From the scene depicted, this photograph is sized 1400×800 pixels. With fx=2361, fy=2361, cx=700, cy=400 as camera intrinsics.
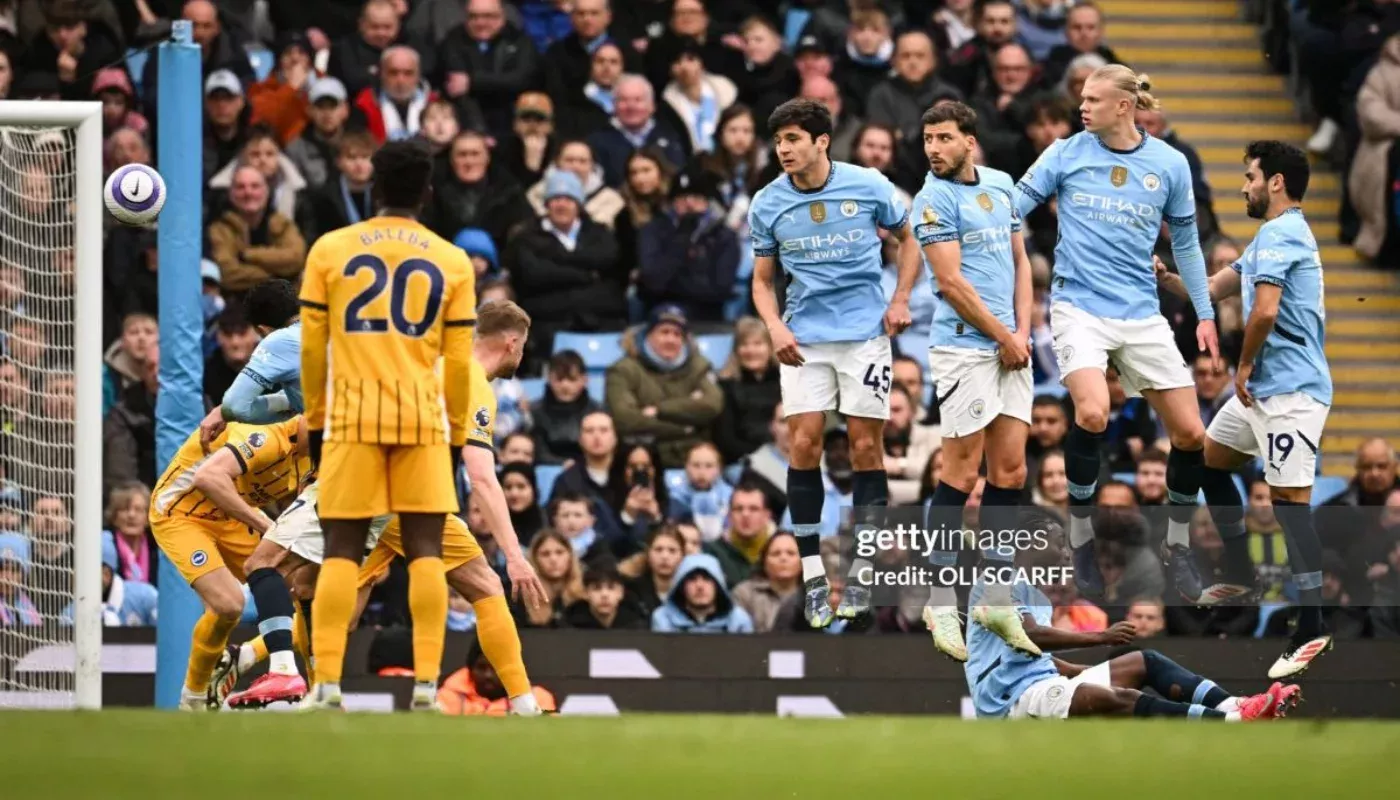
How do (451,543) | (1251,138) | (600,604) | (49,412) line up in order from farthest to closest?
1. (1251,138)
2. (600,604)
3. (49,412)
4. (451,543)

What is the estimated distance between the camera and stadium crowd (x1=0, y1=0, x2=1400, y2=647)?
15016 millimetres

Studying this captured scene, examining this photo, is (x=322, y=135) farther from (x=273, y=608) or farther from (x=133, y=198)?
(x=273, y=608)

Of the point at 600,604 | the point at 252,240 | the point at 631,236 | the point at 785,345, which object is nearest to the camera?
the point at 785,345

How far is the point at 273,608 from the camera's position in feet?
39.7

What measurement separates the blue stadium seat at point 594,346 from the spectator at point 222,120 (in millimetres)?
2786

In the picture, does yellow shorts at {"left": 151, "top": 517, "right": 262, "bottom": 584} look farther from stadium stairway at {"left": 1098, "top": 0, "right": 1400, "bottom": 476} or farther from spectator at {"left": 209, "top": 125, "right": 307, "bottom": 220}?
stadium stairway at {"left": 1098, "top": 0, "right": 1400, "bottom": 476}

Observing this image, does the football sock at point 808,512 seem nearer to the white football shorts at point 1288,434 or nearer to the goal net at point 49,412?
the white football shorts at point 1288,434

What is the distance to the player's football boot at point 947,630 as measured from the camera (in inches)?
484

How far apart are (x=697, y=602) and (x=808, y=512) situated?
2.61 meters

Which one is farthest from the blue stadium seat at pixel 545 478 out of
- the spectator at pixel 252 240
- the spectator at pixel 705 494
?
the spectator at pixel 252 240

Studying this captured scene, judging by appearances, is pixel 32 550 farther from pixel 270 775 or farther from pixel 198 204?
pixel 270 775

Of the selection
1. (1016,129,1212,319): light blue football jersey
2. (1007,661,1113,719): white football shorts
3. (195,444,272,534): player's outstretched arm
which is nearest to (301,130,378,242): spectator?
(195,444,272,534): player's outstretched arm

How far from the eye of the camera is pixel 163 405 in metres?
13.7

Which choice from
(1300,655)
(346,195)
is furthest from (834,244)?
(346,195)
